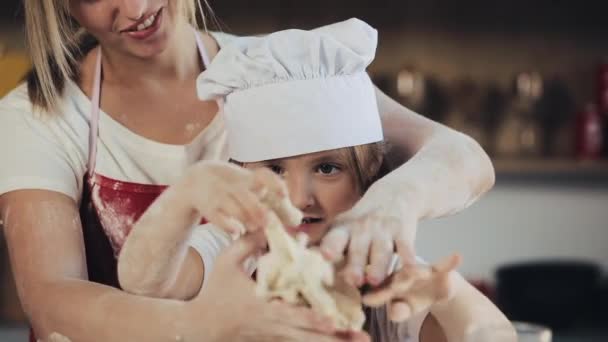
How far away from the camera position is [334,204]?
0.67 meters

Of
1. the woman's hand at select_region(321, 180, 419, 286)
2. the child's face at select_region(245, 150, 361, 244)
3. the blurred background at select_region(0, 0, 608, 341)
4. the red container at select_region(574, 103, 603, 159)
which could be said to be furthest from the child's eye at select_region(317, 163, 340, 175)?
the red container at select_region(574, 103, 603, 159)

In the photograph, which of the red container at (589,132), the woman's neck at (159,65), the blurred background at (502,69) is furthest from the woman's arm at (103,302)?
the red container at (589,132)

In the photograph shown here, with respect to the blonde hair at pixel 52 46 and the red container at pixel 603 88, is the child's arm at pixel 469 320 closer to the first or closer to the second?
the blonde hair at pixel 52 46

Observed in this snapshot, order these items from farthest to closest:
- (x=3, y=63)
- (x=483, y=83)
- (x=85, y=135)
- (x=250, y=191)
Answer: (x=483, y=83) → (x=3, y=63) → (x=85, y=135) → (x=250, y=191)

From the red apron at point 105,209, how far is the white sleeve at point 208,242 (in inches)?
2.4

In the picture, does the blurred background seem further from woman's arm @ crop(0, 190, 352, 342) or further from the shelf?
woman's arm @ crop(0, 190, 352, 342)

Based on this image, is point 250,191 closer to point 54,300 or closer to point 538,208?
point 54,300

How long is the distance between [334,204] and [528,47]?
1.08 metres

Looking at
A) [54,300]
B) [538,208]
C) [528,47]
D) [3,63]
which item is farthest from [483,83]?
[54,300]

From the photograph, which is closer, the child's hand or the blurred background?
the child's hand

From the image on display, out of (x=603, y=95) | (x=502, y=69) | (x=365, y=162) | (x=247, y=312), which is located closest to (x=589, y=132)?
(x=603, y=95)

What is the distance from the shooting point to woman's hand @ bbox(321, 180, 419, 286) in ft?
1.59

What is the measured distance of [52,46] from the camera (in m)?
0.68

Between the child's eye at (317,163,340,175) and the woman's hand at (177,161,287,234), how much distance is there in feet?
0.55
